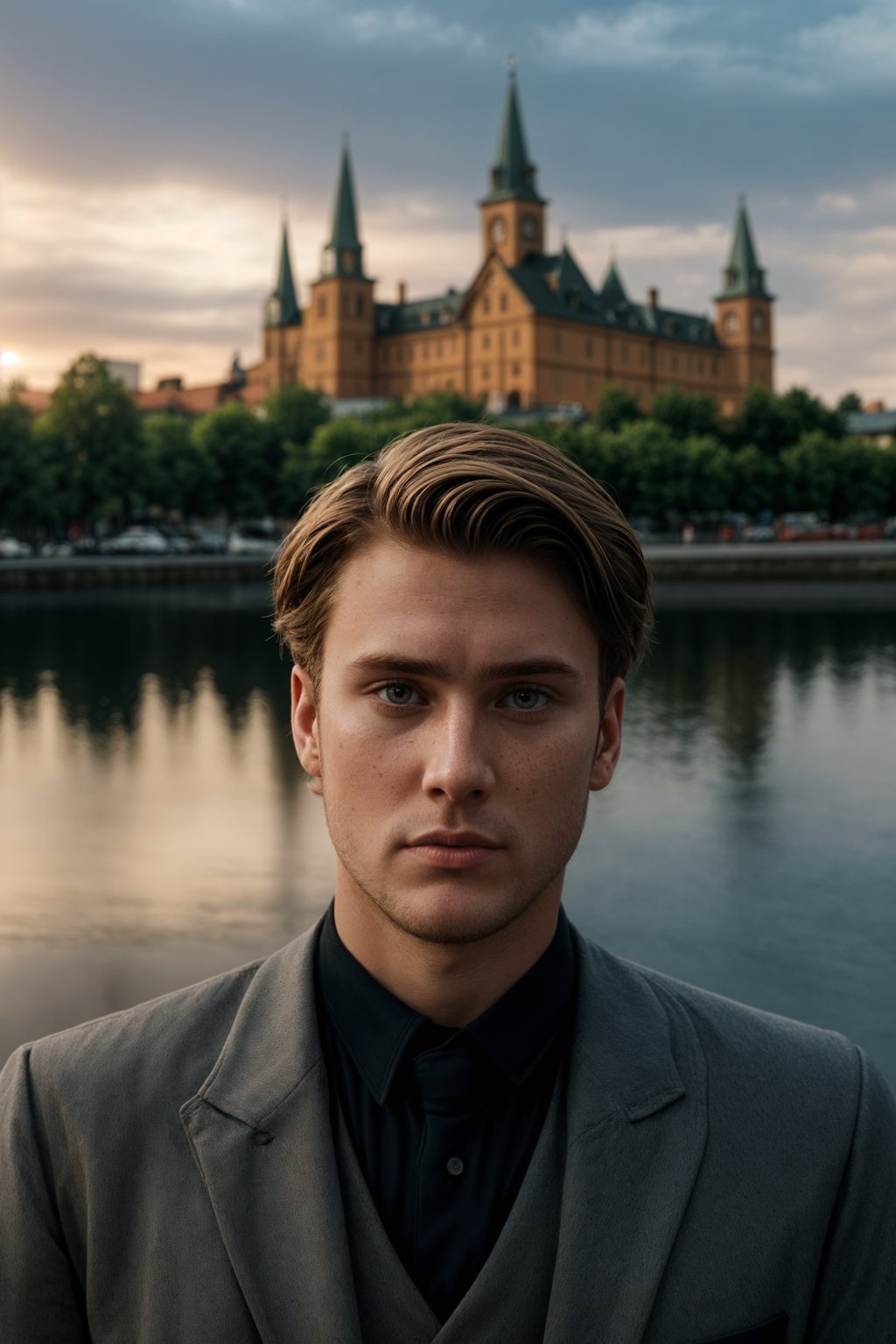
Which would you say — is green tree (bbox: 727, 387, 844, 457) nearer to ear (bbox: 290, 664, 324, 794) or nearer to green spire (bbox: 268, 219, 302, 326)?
green spire (bbox: 268, 219, 302, 326)

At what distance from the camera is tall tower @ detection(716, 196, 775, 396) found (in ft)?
456

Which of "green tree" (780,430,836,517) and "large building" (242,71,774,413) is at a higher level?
"large building" (242,71,774,413)

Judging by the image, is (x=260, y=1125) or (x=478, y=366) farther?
(x=478, y=366)

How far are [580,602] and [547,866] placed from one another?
1.12 feet

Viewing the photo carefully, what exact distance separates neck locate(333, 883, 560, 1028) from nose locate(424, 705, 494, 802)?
0.19 meters

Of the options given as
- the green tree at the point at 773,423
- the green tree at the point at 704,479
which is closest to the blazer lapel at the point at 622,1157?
the green tree at the point at 704,479

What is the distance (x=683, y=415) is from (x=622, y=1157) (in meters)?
85.0

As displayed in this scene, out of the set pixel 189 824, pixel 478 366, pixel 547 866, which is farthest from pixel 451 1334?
pixel 478 366

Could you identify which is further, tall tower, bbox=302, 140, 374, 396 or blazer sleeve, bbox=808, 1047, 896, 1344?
tall tower, bbox=302, 140, 374, 396

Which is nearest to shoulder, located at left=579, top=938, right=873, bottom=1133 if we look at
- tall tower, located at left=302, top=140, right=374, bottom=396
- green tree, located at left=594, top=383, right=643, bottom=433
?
green tree, located at left=594, top=383, right=643, bottom=433

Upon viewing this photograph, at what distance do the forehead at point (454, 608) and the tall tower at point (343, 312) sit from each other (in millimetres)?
129230

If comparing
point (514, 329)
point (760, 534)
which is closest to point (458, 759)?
point (760, 534)

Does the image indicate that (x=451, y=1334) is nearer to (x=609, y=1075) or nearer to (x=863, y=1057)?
(x=609, y=1075)

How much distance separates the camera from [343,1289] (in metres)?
1.56
